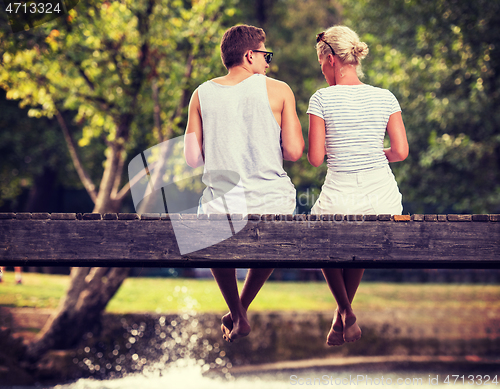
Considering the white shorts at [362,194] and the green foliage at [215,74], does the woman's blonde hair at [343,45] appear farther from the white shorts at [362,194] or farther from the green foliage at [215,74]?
the green foliage at [215,74]

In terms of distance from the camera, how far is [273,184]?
2551 millimetres

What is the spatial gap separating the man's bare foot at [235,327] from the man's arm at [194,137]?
88 cm

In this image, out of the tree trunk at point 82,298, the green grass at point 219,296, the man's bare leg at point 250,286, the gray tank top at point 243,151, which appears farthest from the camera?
the green grass at point 219,296

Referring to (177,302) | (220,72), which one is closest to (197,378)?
(177,302)

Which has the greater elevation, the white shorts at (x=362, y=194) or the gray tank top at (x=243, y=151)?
the gray tank top at (x=243, y=151)

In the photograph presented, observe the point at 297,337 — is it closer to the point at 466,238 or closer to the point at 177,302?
the point at 177,302

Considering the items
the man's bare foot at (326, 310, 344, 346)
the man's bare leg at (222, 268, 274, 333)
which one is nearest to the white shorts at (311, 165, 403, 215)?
the man's bare leg at (222, 268, 274, 333)

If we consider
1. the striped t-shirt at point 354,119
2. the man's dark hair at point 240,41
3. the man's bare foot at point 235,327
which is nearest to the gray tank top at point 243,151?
the man's dark hair at point 240,41

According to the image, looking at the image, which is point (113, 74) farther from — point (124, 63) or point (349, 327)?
point (349, 327)

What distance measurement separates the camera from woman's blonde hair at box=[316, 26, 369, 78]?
265 cm

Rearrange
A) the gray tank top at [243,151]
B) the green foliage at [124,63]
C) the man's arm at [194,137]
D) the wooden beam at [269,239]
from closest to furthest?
the wooden beam at [269,239] → the gray tank top at [243,151] → the man's arm at [194,137] → the green foliage at [124,63]

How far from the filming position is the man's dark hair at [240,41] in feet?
8.59

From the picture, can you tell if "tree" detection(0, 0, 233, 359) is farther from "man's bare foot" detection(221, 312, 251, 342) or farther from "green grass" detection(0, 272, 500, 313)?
→ "man's bare foot" detection(221, 312, 251, 342)

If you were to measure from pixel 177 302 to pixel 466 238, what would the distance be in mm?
9818
